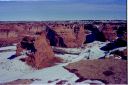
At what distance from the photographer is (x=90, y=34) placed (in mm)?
4512

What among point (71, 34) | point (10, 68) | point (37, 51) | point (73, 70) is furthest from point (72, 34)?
point (10, 68)

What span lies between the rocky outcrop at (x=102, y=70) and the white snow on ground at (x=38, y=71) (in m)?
0.09

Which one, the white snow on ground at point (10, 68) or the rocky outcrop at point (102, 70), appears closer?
the rocky outcrop at point (102, 70)

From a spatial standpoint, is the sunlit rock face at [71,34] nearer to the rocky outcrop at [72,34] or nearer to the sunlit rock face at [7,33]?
the rocky outcrop at [72,34]

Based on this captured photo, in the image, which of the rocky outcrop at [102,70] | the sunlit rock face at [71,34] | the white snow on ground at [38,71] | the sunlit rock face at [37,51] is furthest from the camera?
the sunlit rock face at [71,34]

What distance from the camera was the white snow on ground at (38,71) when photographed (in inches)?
147

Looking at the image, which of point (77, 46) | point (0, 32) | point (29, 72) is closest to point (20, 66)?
point (29, 72)

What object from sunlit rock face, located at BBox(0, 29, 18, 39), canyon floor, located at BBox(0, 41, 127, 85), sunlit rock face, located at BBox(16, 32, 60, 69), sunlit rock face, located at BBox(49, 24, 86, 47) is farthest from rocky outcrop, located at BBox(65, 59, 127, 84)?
sunlit rock face, located at BBox(0, 29, 18, 39)

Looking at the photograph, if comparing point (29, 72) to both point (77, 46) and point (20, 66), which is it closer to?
point (20, 66)

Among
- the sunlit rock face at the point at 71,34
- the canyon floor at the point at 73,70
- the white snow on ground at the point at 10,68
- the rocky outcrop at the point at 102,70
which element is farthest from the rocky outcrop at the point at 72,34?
the white snow on ground at the point at 10,68

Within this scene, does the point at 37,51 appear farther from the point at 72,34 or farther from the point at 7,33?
the point at 72,34

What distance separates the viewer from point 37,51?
4.23m

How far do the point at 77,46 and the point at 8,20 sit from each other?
3.43 feet

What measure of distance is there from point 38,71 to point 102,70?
829 millimetres
